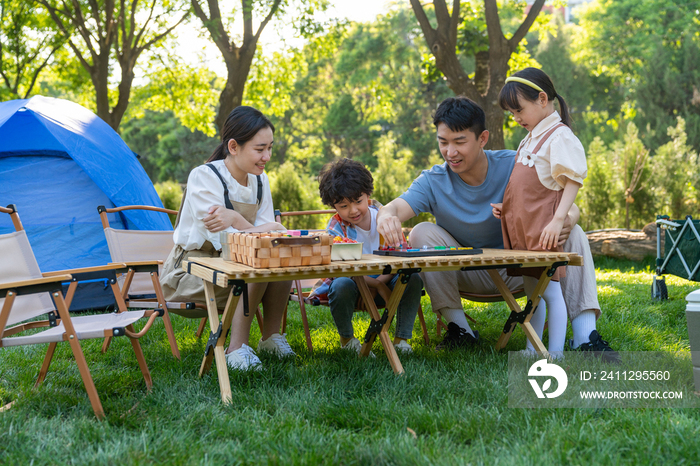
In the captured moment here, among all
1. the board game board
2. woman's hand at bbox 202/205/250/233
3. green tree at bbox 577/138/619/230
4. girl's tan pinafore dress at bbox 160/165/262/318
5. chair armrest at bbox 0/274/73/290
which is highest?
woman's hand at bbox 202/205/250/233

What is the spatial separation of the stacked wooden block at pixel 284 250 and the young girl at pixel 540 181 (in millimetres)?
1098

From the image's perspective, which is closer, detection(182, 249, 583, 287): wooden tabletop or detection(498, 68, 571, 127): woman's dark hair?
detection(182, 249, 583, 287): wooden tabletop

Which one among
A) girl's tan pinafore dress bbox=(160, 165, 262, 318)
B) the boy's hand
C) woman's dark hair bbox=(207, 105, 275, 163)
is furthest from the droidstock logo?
woman's dark hair bbox=(207, 105, 275, 163)

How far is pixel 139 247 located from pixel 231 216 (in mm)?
1291

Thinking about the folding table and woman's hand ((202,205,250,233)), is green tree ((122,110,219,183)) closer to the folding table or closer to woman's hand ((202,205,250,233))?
woman's hand ((202,205,250,233))

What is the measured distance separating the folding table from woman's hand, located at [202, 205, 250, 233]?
308 mm

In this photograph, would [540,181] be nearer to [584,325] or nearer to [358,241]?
[584,325]

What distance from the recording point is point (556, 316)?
2875 millimetres

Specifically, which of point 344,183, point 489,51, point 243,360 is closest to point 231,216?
point 344,183

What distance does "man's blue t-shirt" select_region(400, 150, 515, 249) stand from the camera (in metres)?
3.23

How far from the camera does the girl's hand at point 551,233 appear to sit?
2.69 m

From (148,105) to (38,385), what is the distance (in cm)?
1327

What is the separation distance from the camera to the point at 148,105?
14883mm

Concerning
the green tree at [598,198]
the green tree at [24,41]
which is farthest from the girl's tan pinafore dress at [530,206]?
the green tree at [24,41]
